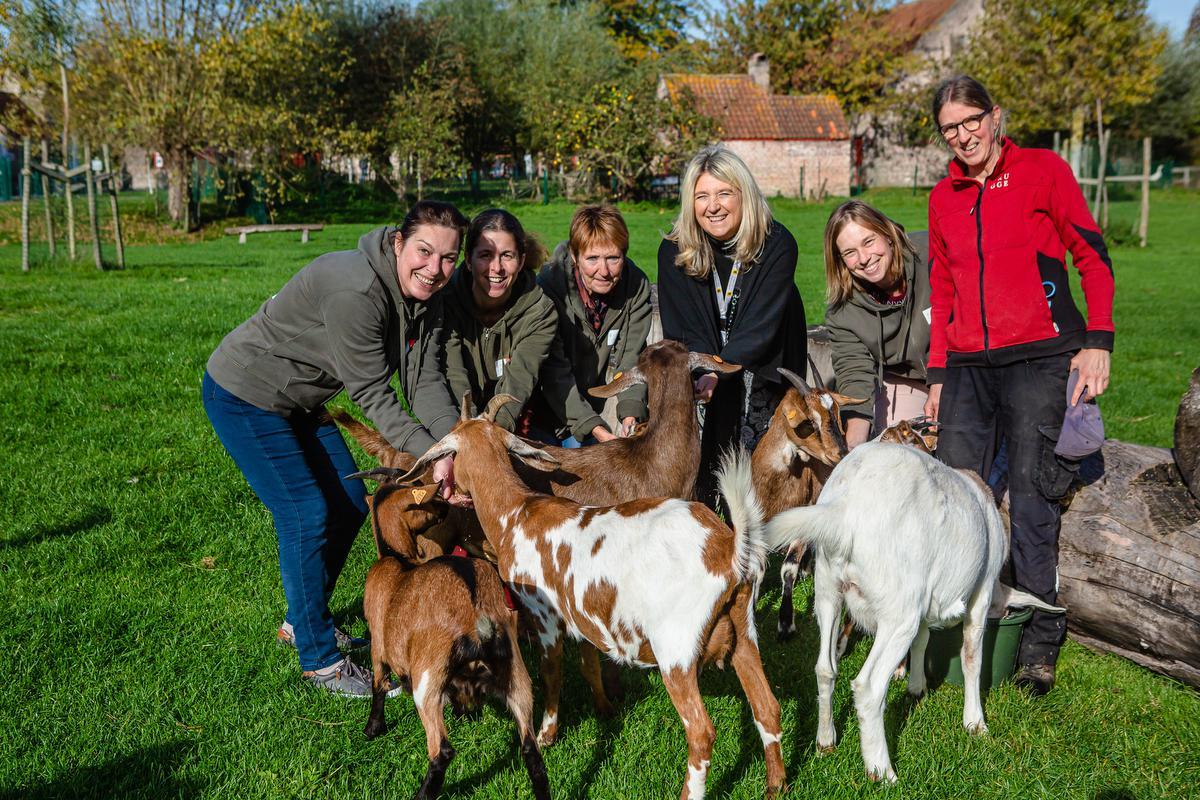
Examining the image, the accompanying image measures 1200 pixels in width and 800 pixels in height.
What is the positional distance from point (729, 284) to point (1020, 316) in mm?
1557

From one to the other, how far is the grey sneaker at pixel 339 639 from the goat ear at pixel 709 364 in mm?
2246

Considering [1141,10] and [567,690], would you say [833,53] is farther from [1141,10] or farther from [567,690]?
[567,690]

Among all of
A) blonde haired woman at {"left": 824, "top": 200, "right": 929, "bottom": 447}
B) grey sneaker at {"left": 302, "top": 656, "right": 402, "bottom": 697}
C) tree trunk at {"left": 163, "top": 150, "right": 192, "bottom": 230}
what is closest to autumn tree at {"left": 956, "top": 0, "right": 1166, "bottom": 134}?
tree trunk at {"left": 163, "top": 150, "right": 192, "bottom": 230}

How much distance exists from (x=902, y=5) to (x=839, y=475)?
61264 millimetres

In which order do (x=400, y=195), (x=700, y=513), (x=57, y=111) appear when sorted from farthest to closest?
(x=400, y=195) → (x=57, y=111) → (x=700, y=513)

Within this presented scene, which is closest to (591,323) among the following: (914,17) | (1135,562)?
(1135,562)

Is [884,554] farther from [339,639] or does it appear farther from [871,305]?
[339,639]

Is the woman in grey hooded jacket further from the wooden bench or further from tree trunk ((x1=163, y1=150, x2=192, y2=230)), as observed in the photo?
tree trunk ((x1=163, y1=150, x2=192, y2=230))

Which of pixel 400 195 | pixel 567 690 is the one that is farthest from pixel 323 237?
pixel 567 690

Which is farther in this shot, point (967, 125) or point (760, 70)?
point (760, 70)

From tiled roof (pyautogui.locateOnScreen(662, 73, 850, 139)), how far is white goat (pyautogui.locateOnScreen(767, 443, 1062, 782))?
36443mm

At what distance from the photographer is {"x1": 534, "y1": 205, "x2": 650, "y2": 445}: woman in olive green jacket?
524 cm

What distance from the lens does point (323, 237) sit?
24656mm

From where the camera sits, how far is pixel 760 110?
40.3 m
